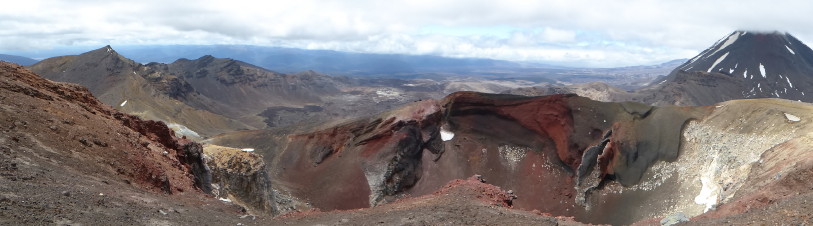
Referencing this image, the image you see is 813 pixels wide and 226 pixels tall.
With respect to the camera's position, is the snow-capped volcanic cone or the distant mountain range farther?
the snow-capped volcanic cone

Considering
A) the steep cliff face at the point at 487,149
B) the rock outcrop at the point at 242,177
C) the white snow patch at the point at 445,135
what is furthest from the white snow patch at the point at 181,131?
the rock outcrop at the point at 242,177

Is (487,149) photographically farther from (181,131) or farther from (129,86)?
(129,86)

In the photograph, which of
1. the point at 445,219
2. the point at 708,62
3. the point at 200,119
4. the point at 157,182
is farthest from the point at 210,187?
the point at 708,62

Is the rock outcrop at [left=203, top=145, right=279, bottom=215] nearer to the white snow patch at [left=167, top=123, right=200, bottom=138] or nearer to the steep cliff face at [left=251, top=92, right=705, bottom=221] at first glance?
the steep cliff face at [left=251, top=92, right=705, bottom=221]

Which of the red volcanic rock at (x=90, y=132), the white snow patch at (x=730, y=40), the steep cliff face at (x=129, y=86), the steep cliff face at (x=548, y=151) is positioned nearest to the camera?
Answer: the red volcanic rock at (x=90, y=132)

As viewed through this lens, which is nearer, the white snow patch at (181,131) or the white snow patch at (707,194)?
the white snow patch at (707,194)

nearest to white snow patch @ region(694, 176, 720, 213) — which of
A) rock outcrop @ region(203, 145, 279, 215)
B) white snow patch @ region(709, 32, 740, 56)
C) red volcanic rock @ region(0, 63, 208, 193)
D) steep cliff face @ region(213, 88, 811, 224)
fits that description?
steep cliff face @ region(213, 88, 811, 224)

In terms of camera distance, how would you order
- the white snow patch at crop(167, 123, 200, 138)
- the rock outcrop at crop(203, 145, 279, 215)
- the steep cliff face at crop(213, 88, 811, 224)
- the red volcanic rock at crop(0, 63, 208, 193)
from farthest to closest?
1. the white snow patch at crop(167, 123, 200, 138)
2. the steep cliff face at crop(213, 88, 811, 224)
3. the rock outcrop at crop(203, 145, 279, 215)
4. the red volcanic rock at crop(0, 63, 208, 193)

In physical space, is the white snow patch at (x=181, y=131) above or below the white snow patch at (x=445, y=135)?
below

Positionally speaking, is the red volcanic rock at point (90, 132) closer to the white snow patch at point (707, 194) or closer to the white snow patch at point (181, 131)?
the white snow patch at point (707, 194)
